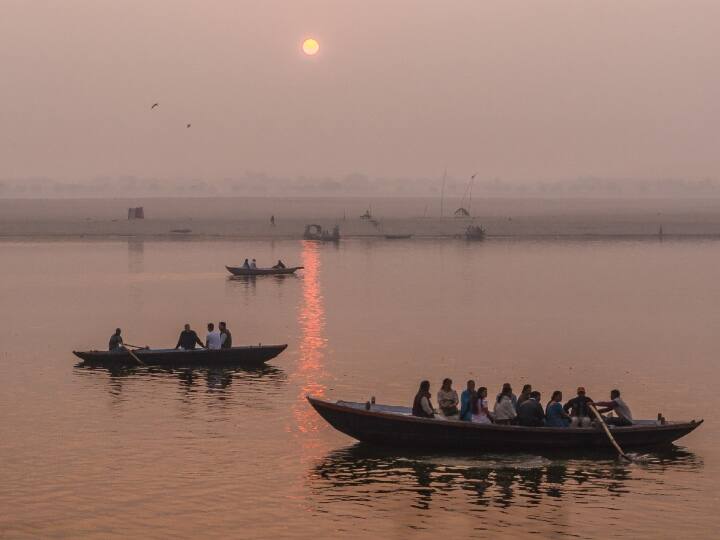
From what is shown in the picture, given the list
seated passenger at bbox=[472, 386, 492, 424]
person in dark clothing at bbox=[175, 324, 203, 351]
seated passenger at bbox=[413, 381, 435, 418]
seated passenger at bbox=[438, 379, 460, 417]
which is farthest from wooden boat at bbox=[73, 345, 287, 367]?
seated passenger at bbox=[472, 386, 492, 424]

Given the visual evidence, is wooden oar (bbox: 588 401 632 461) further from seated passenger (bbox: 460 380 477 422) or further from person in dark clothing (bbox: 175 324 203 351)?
person in dark clothing (bbox: 175 324 203 351)

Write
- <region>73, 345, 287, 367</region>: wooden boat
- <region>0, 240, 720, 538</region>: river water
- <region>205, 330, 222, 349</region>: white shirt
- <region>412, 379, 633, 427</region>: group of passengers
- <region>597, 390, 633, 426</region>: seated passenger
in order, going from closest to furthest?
1. <region>0, 240, 720, 538</region>: river water
2. <region>412, 379, 633, 427</region>: group of passengers
3. <region>597, 390, 633, 426</region>: seated passenger
4. <region>73, 345, 287, 367</region>: wooden boat
5. <region>205, 330, 222, 349</region>: white shirt

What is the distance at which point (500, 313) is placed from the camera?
8525 centimetres

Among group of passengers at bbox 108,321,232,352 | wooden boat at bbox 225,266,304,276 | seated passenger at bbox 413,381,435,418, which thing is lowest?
seated passenger at bbox 413,381,435,418

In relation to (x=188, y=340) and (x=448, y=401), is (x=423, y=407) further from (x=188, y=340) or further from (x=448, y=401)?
(x=188, y=340)

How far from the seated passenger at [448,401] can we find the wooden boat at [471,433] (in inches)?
30.7

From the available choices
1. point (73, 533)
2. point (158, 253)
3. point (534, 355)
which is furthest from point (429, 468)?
point (158, 253)

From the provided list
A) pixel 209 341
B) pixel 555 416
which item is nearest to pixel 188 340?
pixel 209 341

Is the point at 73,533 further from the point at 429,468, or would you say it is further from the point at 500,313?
the point at 500,313

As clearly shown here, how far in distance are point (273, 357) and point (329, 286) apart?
53732mm

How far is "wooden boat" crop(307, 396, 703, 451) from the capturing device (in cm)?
3594

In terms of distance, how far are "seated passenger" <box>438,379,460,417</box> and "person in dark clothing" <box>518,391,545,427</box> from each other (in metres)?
2.03

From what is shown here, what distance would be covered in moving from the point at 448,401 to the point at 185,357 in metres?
18.8

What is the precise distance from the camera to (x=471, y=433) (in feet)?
118
